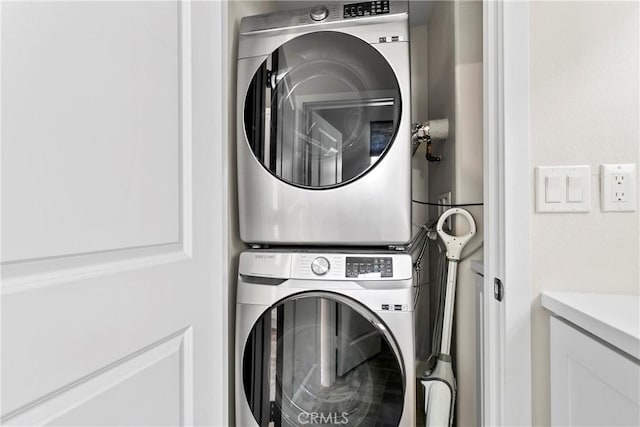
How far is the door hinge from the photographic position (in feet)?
3.14

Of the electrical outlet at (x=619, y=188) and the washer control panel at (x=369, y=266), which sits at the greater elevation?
the electrical outlet at (x=619, y=188)

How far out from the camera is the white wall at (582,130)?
2.88 ft

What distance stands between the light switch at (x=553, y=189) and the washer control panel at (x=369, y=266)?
1.62ft

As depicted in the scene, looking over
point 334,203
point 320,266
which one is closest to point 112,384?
point 320,266

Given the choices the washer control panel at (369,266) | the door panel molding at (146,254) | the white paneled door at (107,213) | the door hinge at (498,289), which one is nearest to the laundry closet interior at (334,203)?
the washer control panel at (369,266)

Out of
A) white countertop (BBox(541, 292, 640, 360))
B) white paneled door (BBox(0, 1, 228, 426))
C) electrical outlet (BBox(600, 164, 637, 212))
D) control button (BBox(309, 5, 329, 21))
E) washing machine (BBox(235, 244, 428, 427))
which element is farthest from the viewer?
control button (BBox(309, 5, 329, 21))

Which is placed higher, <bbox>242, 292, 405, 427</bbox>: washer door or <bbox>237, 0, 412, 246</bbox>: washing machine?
<bbox>237, 0, 412, 246</bbox>: washing machine

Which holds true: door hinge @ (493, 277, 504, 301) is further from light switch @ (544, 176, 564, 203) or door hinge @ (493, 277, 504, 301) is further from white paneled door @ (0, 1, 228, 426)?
white paneled door @ (0, 1, 228, 426)

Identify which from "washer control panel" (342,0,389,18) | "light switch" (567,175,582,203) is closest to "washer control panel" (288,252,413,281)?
"light switch" (567,175,582,203)

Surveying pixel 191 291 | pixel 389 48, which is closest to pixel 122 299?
pixel 191 291

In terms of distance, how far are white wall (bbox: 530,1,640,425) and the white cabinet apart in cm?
6

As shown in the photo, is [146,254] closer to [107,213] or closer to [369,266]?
[107,213]

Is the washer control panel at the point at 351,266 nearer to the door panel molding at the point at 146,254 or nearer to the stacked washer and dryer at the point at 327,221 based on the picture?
the stacked washer and dryer at the point at 327,221

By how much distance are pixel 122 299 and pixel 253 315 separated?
682mm
